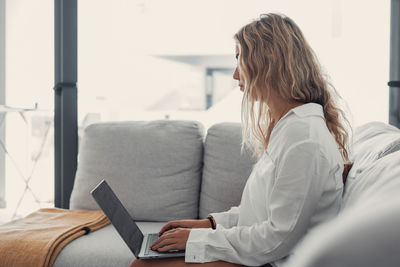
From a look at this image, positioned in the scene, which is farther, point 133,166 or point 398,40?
point 133,166

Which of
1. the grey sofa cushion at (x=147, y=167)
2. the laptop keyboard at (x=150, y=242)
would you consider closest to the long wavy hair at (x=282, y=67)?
the laptop keyboard at (x=150, y=242)

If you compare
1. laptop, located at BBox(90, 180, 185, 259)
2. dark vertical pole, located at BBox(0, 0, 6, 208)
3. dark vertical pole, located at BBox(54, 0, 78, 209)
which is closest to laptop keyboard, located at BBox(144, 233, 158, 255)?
laptop, located at BBox(90, 180, 185, 259)

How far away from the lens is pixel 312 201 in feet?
2.86

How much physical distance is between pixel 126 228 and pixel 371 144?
755 millimetres

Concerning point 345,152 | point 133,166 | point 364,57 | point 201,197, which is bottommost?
point 201,197

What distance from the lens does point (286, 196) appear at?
0.87 m

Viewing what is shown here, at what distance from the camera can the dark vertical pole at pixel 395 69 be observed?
176 cm

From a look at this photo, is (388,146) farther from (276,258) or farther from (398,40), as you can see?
(398,40)

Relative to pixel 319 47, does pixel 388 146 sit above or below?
below

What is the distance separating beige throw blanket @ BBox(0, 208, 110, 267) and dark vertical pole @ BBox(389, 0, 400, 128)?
53.5 inches

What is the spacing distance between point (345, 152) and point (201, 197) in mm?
873

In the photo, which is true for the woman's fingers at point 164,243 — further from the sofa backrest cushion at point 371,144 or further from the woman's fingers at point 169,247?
the sofa backrest cushion at point 371,144

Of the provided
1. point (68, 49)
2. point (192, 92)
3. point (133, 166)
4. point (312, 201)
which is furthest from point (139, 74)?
point (312, 201)

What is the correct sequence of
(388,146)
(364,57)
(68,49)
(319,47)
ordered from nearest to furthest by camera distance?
(388,146)
(68,49)
(364,57)
(319,47)
